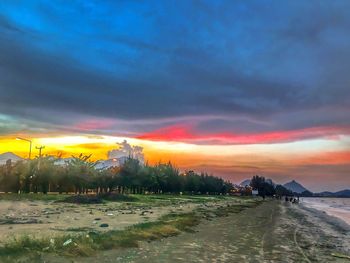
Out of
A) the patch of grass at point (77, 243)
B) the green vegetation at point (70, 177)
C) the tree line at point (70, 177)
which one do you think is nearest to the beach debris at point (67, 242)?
the patch of grass at point (77, 243)

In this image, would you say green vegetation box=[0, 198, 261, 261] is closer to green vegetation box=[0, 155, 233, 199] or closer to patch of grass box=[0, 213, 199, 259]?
patch of grass box=[0, 213, 199, 259]

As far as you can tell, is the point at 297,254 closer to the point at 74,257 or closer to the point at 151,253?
the point at 151,253

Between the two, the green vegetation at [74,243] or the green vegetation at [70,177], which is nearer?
the green vegetation at [74,243]

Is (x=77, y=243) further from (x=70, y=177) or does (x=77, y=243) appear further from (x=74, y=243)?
(x=70, y=177)

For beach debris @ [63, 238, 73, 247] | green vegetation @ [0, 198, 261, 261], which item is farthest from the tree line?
beach debris @ [63, 238, 73, 247]

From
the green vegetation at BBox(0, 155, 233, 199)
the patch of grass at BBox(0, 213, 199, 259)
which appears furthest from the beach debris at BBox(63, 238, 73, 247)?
the green vegetation at BBox(0, 155, 233, 199)

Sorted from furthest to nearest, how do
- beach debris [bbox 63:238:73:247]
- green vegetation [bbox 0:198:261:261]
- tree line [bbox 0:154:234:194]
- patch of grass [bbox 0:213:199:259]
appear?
tree line [bbox 0:154:234:194] → beach debris [bbox 63:238:73:247] → patch of grass [bbox 0:213:199:259] → green vegetation [bbox 0:198:261:261]

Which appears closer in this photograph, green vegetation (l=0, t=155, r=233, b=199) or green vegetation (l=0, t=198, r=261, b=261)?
green vegetation (l=0, t=198, r=261, b=261)

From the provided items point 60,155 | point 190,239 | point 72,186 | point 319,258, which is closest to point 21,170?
point 72,186

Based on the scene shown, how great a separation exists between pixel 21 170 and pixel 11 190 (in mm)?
6440

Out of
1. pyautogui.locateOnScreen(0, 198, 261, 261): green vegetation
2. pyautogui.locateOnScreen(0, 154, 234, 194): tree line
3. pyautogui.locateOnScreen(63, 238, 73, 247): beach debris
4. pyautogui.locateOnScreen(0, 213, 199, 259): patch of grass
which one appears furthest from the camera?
pyautogui.locateOnScreen(0, 154, 234, 194): tree line

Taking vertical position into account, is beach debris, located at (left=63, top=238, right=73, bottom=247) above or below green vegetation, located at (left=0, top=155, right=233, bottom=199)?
below

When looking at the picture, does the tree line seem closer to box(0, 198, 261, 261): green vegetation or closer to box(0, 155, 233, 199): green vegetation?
box(0, 155, 233, 199): green vegetation

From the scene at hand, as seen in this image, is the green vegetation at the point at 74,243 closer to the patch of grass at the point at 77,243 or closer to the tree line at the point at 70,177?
the patch of grass at the point at 77,243
